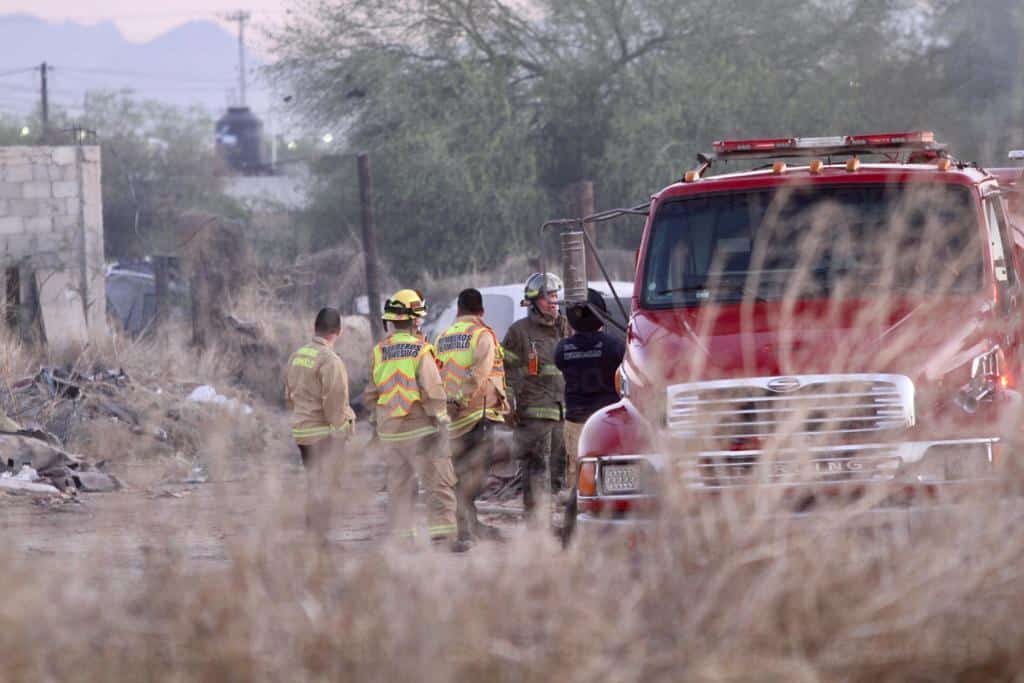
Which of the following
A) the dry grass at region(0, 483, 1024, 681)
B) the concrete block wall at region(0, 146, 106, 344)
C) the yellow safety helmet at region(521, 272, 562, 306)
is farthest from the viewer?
the concrete block wall at region(0, 146, 106, 344)

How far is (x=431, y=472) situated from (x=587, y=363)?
131 cm

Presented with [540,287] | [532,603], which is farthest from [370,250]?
[532,603]

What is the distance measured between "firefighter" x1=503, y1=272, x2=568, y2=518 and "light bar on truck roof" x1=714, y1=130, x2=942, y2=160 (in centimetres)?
230

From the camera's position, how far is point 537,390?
12.1 metres

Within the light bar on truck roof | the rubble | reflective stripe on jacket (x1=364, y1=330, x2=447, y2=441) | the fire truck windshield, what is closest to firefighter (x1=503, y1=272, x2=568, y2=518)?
reflective stripe on jacket (x1=364, y1=330, x2=447, y2=441)

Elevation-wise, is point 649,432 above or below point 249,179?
below

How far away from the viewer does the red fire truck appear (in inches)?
303

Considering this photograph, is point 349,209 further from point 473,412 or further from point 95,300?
point 473,412

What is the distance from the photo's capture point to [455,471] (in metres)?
12.2

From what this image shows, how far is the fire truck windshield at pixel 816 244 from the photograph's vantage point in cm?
874

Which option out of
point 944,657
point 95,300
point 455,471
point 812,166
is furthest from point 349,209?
point 944,657

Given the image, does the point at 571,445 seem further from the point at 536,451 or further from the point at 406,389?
the point at 406,389

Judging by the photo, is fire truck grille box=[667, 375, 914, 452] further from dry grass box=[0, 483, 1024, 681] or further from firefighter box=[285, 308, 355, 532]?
firefighter box=[285, 308, 355, 532]

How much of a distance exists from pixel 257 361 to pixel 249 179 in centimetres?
5363
